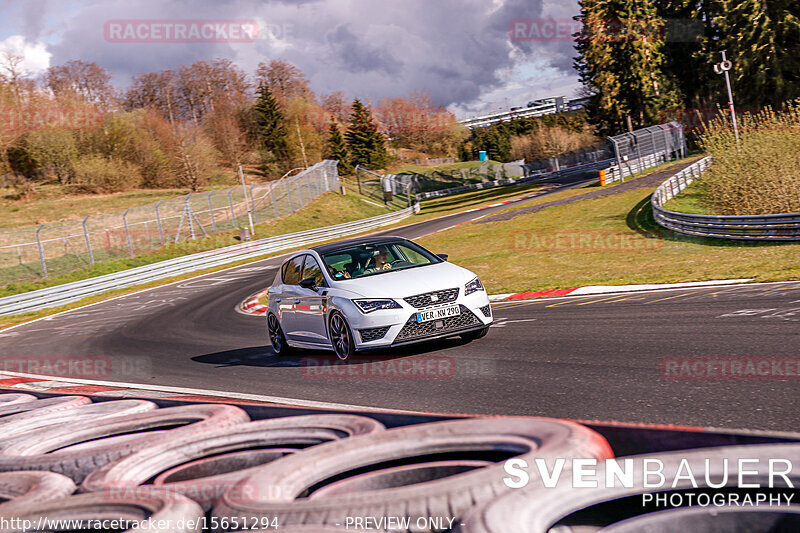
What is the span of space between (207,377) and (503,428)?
7.43m

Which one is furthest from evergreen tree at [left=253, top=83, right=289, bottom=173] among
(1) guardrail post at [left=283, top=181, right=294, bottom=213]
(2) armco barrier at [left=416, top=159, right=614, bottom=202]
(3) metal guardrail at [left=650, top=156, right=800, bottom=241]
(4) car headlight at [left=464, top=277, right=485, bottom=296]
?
(4) car headlight at [left=464, top=277, right=485, bottom=296]

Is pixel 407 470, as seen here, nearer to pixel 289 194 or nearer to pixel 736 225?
pixel 736 225

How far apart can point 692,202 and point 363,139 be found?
250 ft

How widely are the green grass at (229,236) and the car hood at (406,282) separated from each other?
30.0 m

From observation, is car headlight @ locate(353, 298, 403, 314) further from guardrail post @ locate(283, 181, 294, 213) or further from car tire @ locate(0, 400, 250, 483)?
guardrail post @ locate(283, 181, 294, 213)

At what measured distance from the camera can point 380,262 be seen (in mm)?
10555

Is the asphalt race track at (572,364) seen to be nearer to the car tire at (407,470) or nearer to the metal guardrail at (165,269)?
the car tire at (407,470)

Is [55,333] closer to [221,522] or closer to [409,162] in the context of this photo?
[221,522]

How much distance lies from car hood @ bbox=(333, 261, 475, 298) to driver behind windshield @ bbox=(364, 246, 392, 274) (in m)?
0.38

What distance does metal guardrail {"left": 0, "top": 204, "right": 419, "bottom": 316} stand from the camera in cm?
3131

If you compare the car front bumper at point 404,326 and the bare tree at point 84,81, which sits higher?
the bare tree at point 84,81

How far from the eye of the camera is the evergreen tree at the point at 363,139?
344ft

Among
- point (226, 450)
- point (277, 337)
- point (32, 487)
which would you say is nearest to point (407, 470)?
point (226, 450)

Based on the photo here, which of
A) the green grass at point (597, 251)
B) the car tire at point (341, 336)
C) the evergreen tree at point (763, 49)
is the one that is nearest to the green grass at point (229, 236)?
the green grass at point (597, 251)
